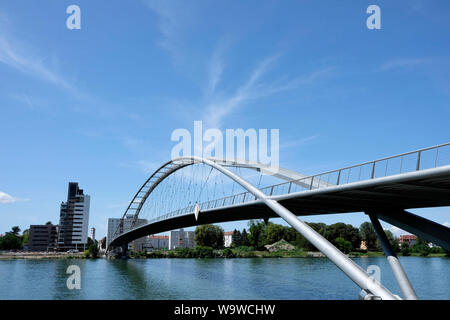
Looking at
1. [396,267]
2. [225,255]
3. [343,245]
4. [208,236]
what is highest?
[396,267]

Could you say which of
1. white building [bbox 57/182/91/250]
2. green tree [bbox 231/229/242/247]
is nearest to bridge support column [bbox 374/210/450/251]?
green tree [bbox 231/229/242/247]

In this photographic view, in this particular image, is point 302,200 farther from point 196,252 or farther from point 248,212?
point 196,252

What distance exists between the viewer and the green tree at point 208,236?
306ft

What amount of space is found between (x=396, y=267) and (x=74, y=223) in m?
123

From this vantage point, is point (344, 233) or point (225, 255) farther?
point (344, 233)

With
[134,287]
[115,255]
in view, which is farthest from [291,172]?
[115,255]

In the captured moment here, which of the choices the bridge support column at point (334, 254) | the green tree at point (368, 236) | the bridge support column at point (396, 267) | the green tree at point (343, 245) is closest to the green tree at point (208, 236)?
the green tree at point (343, 245)

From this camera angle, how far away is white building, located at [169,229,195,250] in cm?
15225

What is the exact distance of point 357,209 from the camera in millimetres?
18391

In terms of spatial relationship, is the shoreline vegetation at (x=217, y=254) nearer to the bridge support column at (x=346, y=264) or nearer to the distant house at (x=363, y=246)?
the distant house at (x=363, y=246)

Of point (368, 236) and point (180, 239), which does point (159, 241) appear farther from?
point (368, 236)

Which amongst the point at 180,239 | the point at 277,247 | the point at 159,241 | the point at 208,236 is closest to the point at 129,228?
the point at 208,236

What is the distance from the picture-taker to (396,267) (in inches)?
584

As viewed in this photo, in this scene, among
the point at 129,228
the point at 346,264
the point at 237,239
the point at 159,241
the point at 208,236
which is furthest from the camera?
the point at 159,241
